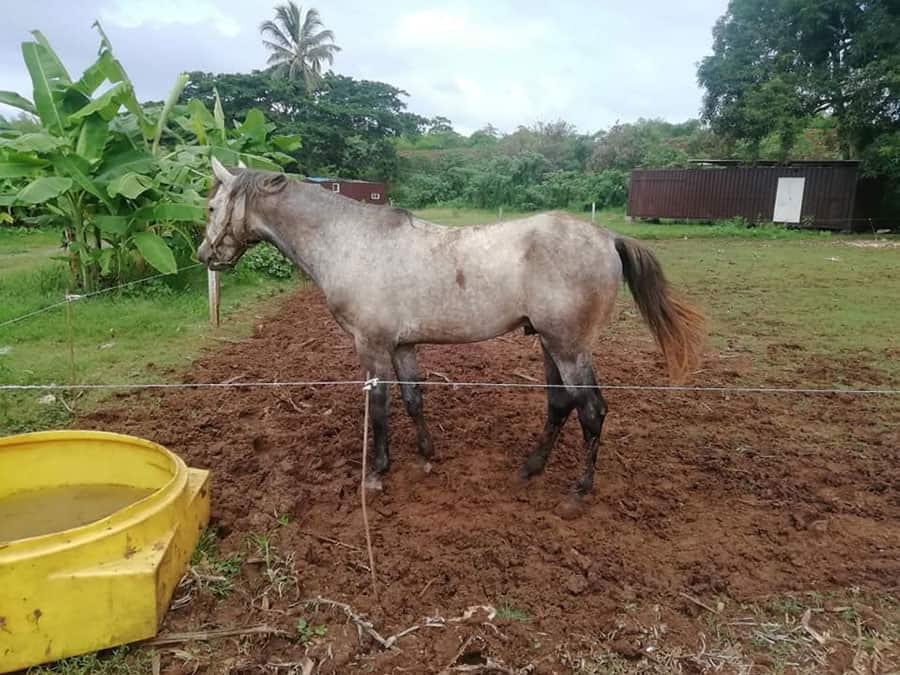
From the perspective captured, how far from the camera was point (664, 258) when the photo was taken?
1362cm

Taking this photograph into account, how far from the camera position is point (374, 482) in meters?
3.76

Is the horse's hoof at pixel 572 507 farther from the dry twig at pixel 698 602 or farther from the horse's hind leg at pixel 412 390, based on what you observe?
the horse's hind leg at pixel 412 390

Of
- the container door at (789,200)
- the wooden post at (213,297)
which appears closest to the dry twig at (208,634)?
the wooden post at (213,297)

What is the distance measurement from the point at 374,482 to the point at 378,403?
1.64 ft

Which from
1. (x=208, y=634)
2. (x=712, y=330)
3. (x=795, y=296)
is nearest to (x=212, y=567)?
(x=208, y=634)

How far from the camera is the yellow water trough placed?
7.23 ft

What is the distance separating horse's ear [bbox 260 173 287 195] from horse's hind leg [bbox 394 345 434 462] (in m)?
1.26

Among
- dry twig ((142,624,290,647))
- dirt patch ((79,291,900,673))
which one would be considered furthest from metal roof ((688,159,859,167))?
dry twig ((142,624,290,647))

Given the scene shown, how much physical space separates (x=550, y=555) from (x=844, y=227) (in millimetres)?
21790

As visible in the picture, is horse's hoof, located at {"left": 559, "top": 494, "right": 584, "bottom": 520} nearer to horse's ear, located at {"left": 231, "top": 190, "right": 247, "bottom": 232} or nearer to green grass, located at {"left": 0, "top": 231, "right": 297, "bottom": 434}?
horse's ear, located at {"left": 231, "top": 190, "right": 247, "bottom": 232}

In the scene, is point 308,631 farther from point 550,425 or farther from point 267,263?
point 267,263

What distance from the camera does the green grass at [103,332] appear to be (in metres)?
4.89

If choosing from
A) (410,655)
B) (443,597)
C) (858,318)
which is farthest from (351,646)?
(858,318)

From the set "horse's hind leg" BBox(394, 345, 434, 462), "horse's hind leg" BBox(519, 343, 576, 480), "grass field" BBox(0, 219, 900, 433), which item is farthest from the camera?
"grass field" BBox(0, 219, 900, 433)
